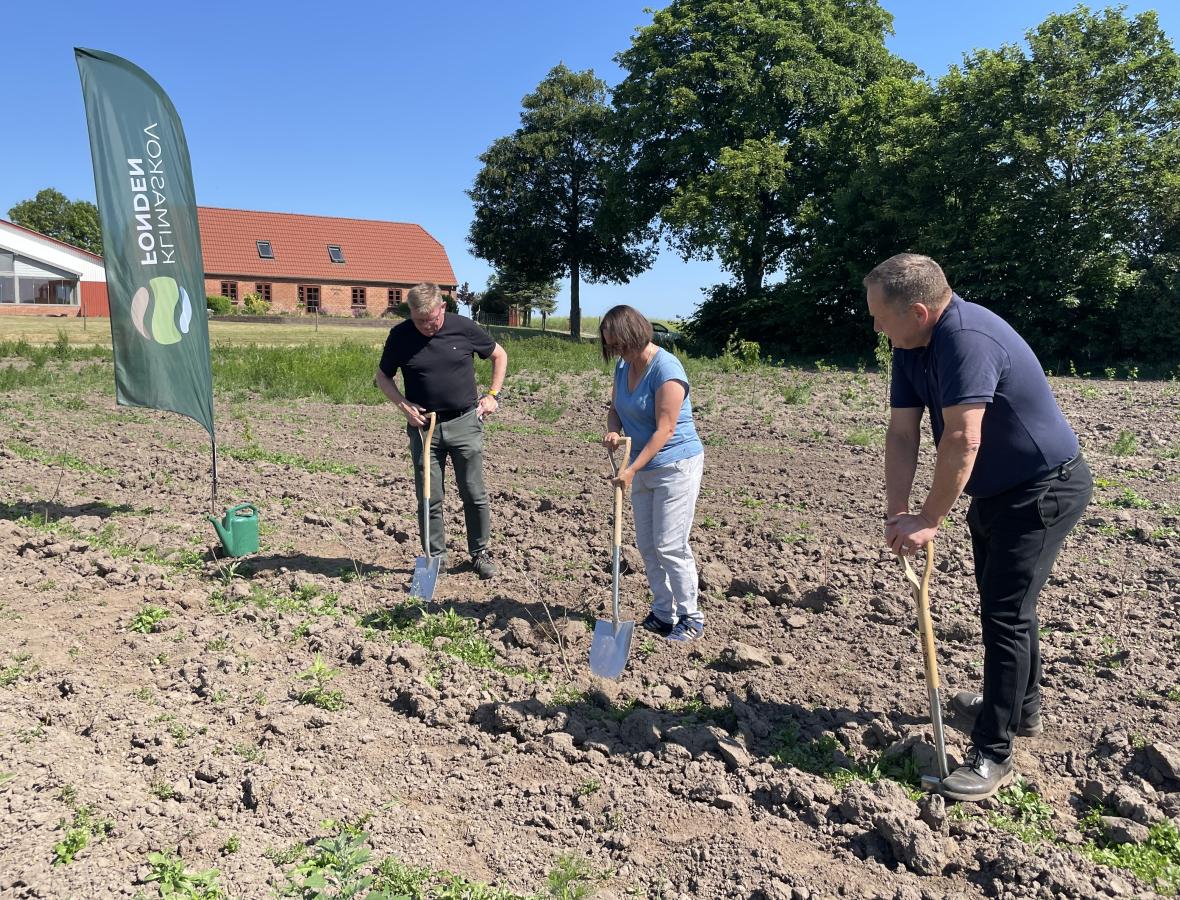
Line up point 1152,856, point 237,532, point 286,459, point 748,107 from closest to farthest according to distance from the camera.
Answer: point 1152,856
point 237,532
point 286,459
point 748,107

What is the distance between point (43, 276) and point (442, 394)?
43.3 metres

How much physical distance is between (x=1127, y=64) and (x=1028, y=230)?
4122 millimetres

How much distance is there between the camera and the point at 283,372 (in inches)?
599

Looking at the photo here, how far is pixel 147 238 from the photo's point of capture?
6.25m

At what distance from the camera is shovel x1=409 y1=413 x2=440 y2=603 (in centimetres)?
516

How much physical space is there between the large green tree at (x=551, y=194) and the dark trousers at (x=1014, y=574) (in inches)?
1436

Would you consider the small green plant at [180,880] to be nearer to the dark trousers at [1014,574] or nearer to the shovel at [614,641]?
the shovel at [614,641]

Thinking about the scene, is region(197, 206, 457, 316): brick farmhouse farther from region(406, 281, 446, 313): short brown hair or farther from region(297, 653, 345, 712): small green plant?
region(297, 653, 345, 712): small green plant

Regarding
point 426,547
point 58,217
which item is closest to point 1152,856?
point 426,547

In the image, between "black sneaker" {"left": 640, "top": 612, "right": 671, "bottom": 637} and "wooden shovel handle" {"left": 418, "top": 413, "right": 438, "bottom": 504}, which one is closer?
"black sneaker" {"left": 640, "top": 612, "right": 671, "bottom": 637}

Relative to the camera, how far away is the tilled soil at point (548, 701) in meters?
2.90

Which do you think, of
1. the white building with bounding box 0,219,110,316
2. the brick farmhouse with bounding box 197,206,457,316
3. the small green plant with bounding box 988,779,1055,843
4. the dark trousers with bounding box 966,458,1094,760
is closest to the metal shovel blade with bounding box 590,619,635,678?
the dark trousers with bounding box 966,458,1094,760

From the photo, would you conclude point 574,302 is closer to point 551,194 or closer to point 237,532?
point 551,194

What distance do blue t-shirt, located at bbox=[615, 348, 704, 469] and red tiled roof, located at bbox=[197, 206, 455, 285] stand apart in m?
45.5
